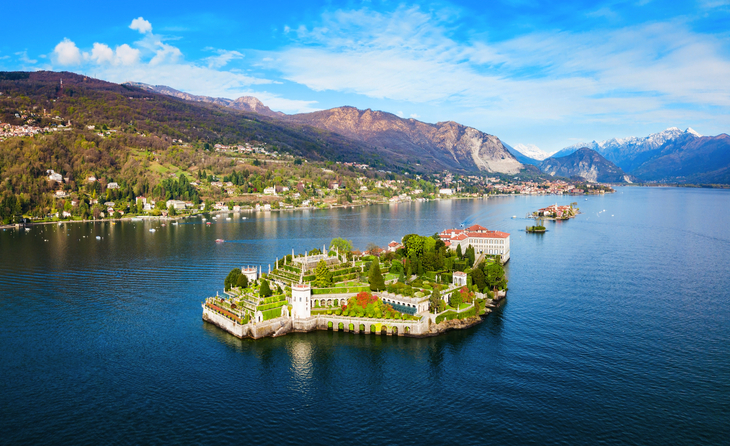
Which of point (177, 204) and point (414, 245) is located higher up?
point (177, 204)

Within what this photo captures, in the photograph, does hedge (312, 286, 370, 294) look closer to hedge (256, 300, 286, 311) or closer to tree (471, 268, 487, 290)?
hedge (256, 300, 286, 311)

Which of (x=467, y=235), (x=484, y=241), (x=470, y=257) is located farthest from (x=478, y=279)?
(x=484, y=241)

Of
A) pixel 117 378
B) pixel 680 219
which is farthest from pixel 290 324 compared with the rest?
pixel 680 219

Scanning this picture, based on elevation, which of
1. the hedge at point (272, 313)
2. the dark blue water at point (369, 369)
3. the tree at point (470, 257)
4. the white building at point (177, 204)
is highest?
the white building at point (177, 204)

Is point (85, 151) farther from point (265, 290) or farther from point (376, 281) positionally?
point (376, 281)

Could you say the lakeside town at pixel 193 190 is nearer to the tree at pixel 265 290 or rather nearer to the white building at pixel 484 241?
the white building at pixel 484 241

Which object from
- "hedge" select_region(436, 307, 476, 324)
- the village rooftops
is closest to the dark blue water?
"hedge" select_region(436, 307, 476, 324)

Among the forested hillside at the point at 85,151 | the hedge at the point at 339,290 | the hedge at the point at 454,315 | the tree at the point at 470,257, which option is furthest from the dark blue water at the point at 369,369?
the forested hillside at the point at 85,151
